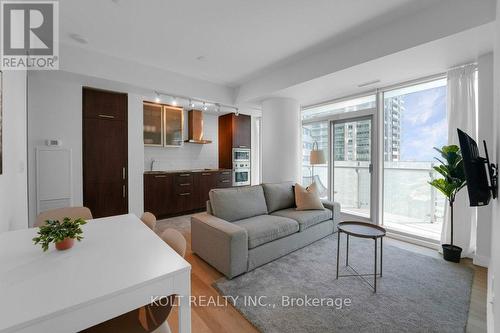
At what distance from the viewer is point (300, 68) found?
346 cm

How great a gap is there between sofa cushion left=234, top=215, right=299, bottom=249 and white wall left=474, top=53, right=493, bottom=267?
215 centimetres

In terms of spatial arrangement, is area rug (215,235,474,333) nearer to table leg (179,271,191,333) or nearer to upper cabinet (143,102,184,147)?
table leg (179,271,191,333)

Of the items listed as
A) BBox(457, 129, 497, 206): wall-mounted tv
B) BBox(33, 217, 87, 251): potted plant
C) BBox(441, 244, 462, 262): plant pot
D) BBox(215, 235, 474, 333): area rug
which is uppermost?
BBox(457, 129, 497, 206): wall-mounted tv

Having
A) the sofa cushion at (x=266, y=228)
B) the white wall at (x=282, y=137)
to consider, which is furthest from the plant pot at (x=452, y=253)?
the white wall at (x=282, y=137)

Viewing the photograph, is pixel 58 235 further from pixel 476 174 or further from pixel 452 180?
pixel 452 180

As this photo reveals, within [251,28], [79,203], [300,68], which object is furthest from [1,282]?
[300,68]

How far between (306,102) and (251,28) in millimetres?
2493

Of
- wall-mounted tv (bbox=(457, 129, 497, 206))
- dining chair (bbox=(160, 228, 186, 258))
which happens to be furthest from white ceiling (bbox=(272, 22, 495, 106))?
dining chair (bbox=(160, 228, 186, 258))

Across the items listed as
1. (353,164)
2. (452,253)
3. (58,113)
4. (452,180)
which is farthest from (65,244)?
(353,164)

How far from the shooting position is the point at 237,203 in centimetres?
297

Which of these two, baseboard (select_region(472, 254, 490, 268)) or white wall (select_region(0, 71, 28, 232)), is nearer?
white wall (select_region(0, 71, 28, 232))

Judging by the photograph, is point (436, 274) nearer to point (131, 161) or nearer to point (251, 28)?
point (251, 28)

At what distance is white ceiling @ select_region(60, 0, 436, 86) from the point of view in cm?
223

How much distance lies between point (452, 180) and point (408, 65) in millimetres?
1579
